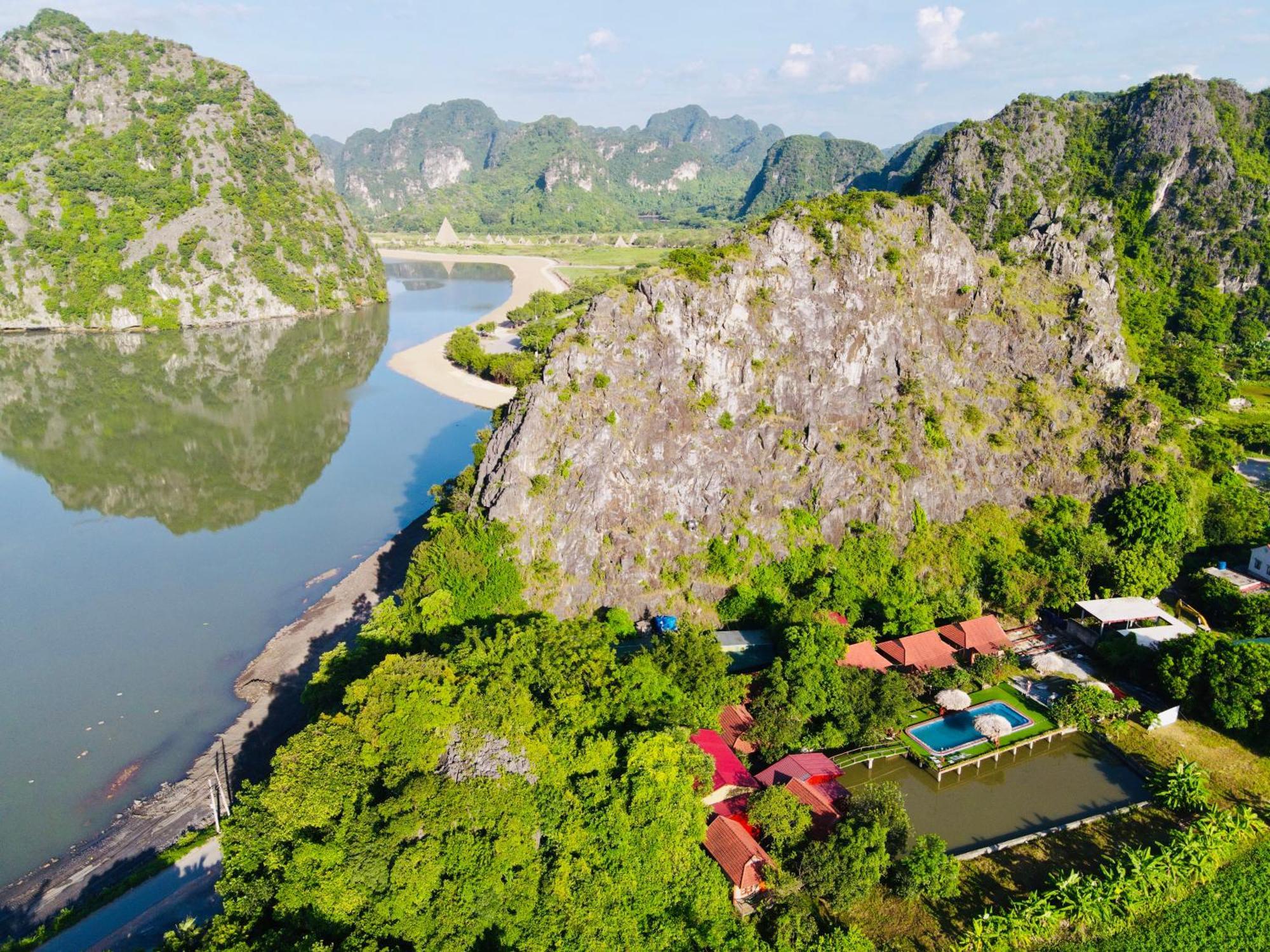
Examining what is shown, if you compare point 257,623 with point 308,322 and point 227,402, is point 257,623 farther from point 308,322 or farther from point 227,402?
point 308,322

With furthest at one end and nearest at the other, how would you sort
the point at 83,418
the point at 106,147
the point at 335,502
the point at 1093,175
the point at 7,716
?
the point at 106,147
the point at 1093,175
the point at 83,418
the point at 335,502
the point at 7,716

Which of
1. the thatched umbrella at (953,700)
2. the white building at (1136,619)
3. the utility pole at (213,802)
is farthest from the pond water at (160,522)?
the white building at (1136,619)

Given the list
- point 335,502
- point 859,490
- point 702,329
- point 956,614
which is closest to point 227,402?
point 335,502

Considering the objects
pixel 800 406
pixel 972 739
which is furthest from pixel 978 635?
pixel 800 406

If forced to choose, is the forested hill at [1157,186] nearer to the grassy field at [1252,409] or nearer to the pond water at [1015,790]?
the grassy field at [1252,409]

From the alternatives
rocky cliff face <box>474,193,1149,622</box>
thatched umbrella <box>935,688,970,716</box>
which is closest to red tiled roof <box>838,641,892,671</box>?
thatched umbrella <box>935,688,970,716</box>
